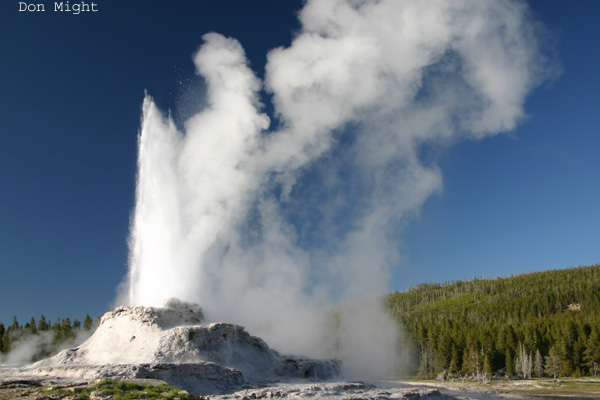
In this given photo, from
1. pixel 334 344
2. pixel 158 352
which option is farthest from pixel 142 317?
pixel 334 344

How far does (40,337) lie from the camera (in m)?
64.2

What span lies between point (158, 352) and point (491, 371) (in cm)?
4859

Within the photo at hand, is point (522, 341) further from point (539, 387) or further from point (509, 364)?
point (539, 387)

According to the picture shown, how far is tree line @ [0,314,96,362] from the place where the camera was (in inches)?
2355

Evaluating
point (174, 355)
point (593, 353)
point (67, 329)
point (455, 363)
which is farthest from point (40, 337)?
point (593, 353)

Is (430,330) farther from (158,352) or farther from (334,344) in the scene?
(158,352)

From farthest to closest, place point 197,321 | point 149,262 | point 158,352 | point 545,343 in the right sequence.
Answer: point 545,343 → point 149,262 → point 197,321 → point 158,352

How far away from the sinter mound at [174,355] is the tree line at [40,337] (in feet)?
108

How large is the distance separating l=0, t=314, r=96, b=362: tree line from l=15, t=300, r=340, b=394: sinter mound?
33052 millimetres

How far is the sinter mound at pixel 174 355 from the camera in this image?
81.0 feet

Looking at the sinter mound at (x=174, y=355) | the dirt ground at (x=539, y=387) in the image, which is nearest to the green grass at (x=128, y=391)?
the sinter mound at (x=174, y=355)

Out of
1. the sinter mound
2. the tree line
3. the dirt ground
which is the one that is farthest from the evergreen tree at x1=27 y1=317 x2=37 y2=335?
the dirt ground

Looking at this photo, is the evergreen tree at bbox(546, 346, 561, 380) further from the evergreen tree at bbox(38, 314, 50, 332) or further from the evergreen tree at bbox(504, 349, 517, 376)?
the evergreen tree at bbox(38, 314, 50, 332)

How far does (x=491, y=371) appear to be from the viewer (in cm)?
5819
